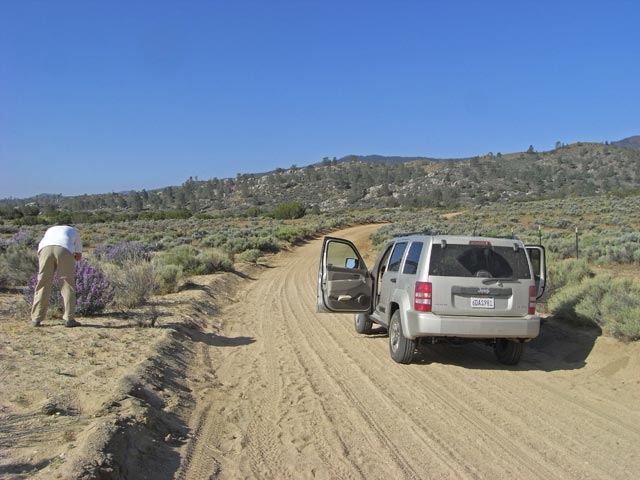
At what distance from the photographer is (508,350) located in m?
7.93

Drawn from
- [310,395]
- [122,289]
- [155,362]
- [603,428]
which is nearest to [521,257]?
[603,428]

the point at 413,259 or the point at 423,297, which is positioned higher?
the point at 413,259

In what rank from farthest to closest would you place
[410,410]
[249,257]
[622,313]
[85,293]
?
[249,257]
[85,293]
[622,313]
[410,410]

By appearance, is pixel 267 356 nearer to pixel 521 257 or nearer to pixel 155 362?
pixel 155 362

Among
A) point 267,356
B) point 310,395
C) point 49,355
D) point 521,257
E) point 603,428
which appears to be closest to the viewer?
point 603,428

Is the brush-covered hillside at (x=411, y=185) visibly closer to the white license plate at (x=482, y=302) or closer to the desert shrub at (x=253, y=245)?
the desert shrub at (x=253, y=245)

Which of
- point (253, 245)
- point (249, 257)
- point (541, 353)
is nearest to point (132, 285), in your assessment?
point (541, 353)

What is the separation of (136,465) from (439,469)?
95.5 inches

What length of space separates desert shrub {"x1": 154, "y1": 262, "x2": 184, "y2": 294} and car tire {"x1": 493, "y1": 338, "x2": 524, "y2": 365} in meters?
8.68

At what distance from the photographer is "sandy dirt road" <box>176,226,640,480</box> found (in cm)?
451

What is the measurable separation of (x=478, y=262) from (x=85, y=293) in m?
6.87

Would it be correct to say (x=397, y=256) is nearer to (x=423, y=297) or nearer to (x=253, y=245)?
(x=423, y=297)

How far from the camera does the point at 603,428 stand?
17.7ft

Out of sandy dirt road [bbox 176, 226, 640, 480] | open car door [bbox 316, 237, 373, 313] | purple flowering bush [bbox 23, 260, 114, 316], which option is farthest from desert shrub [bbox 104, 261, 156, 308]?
open car door [bbox 316, 237, 373, 313]
